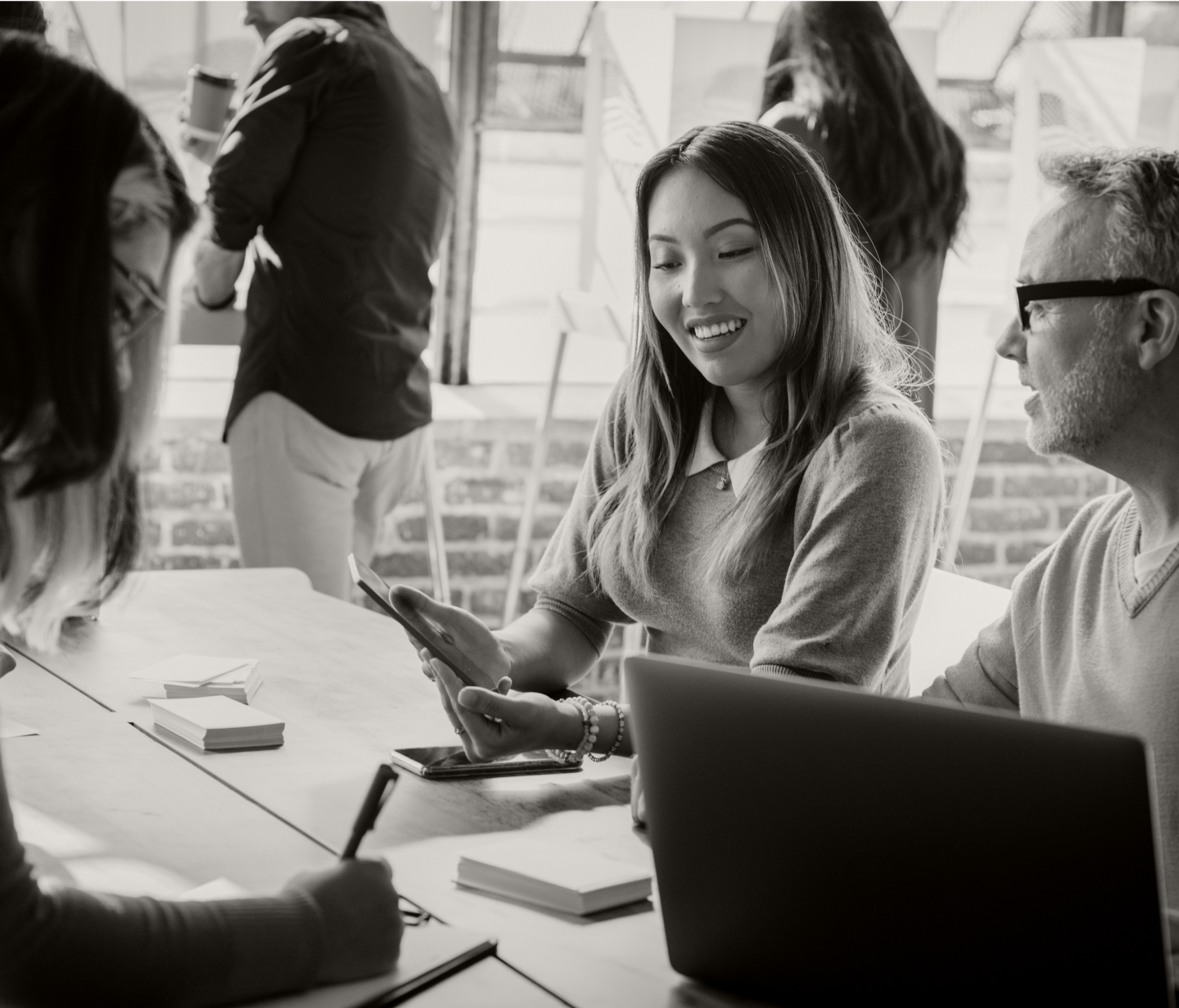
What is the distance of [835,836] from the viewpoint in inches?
35.4

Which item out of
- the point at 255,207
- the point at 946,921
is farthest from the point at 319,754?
the point at 255,207

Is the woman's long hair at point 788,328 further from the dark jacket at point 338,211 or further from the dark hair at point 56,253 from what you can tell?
the dark jacket at point 338,211

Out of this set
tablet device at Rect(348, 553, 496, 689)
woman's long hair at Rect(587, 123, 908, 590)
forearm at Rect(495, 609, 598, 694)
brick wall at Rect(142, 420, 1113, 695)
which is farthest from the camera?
brick wall at Rect(142, 420, 1113, 695)

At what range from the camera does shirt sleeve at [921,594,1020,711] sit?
1538 millimetres

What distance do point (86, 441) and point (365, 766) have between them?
2.06 ft

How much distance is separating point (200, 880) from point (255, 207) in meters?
2.03

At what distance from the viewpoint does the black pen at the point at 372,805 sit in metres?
0.99

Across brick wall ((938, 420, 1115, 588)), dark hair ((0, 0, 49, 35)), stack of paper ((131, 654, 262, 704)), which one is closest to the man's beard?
stack of paper ((131, 654, 262, 704))

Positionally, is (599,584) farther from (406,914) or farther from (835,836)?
(835,836)

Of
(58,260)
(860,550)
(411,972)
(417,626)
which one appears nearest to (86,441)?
(58,260)

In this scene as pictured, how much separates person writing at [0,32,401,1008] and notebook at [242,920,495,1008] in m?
0.01

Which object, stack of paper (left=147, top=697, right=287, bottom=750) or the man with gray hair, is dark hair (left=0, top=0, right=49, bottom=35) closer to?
stack of paper (left=147, top=697, right=287, bottom=750)

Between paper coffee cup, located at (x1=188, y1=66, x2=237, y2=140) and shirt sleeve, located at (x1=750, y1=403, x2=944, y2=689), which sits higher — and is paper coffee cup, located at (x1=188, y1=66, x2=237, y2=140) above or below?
above

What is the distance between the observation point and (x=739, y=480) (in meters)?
1.85
